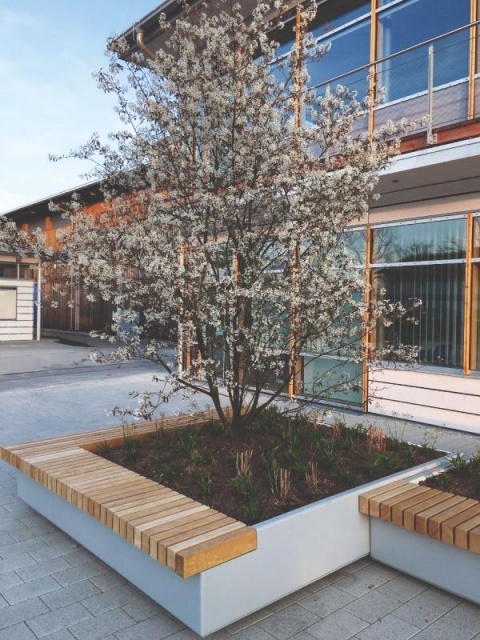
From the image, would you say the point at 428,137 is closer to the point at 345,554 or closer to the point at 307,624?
the point at 345,554

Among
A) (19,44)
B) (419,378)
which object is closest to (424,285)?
(419,378)

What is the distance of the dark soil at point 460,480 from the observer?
4.04 metres

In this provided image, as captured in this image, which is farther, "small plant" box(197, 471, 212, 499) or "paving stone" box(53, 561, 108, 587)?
"small plant" box(197, 471, 212, 499)

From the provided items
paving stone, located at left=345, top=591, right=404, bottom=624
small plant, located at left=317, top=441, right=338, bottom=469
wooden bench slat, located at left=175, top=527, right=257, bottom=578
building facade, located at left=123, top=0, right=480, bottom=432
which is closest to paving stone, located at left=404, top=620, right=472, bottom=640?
paving stone, located at left=345, top=591, right=404, bottom=624

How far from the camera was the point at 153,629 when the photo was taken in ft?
9.67

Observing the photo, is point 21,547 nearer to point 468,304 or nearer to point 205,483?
point 205,483

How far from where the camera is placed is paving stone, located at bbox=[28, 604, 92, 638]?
292cm

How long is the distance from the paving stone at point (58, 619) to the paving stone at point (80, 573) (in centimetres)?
31

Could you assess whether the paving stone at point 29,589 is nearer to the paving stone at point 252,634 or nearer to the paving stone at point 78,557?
the paving stone at point 78,557

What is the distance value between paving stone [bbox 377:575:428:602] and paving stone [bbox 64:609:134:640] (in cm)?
155

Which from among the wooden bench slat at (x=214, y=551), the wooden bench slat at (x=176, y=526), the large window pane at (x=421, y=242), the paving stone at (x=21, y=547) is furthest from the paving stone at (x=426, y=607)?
the large window pane at (x=421, y=242)

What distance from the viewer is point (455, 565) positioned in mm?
3254

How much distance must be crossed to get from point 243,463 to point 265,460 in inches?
10.6

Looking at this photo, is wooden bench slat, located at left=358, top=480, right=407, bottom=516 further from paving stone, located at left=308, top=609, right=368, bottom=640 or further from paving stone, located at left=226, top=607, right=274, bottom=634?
paving stone, located at left=226, top=607, right=274, bottom=634
